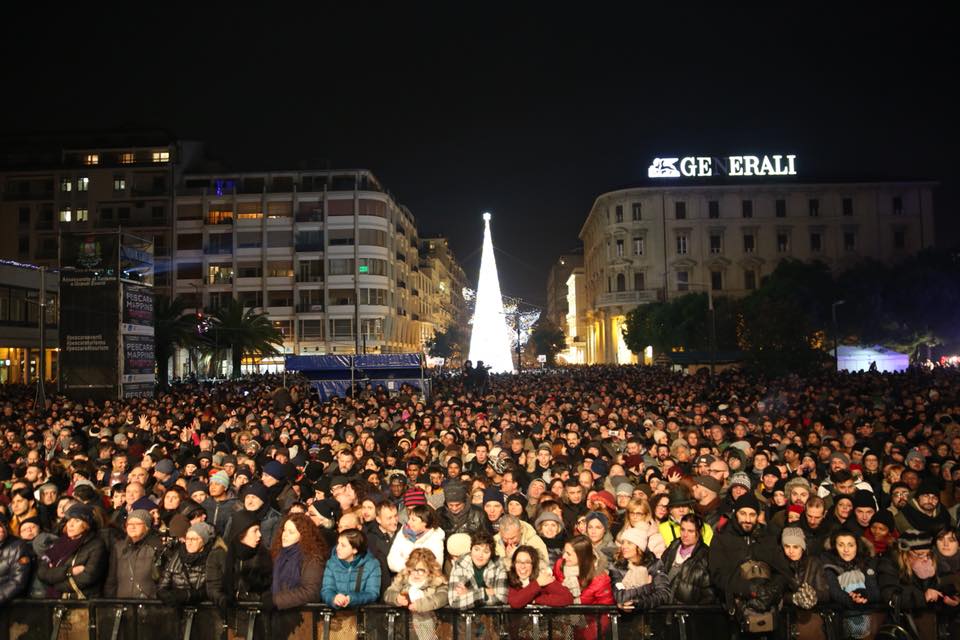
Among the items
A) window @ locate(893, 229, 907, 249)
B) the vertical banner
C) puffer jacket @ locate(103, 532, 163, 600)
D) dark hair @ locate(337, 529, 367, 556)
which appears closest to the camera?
dark hair @ locate(337, 529, 367, 556)

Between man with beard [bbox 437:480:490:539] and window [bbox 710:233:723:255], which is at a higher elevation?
window [bbox 710:233:723:255]

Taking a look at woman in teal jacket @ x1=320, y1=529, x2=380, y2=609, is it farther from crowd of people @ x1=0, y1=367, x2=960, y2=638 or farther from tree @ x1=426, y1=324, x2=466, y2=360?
tree @ x1=426, y1=324, x2=466, y2=360

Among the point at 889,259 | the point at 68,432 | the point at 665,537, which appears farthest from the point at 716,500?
the point at 889,259

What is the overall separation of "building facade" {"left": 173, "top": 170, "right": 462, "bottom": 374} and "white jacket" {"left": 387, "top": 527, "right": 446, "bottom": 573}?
205ft

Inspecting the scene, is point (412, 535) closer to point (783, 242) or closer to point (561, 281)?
point (783, 242)

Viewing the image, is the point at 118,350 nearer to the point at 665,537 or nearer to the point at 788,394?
the point at 788,394

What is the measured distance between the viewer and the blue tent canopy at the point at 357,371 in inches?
1167

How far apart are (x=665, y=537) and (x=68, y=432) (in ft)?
38.0

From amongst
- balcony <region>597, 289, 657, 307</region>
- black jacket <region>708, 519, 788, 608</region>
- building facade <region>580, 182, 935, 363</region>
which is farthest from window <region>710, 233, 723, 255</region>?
black jacket <region>708, 519, 788, 608</region>

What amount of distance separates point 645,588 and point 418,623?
1642 mm

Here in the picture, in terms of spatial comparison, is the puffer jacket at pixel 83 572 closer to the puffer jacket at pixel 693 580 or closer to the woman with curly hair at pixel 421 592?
the woman with curly hair at pixel 421 592

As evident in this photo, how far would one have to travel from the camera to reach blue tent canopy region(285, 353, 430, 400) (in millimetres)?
29641

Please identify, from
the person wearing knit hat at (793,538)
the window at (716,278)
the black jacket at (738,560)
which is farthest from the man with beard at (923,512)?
the window at (716,278)

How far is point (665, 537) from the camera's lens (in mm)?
7664
